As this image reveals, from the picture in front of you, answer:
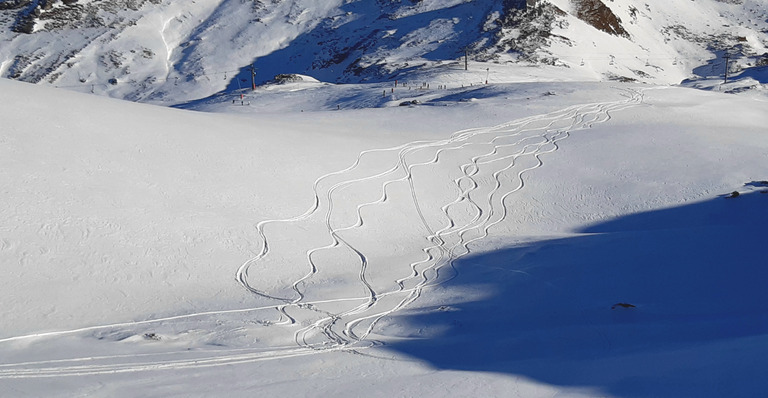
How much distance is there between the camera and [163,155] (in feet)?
48.7

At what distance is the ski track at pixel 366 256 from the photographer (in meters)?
8.13

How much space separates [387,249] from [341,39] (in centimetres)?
6917

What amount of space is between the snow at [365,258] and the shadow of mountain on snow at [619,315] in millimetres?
49

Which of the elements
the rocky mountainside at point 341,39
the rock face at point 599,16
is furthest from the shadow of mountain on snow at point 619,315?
the rock face at point 599,16

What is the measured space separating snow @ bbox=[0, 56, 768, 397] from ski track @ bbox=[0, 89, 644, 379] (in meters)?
0.06

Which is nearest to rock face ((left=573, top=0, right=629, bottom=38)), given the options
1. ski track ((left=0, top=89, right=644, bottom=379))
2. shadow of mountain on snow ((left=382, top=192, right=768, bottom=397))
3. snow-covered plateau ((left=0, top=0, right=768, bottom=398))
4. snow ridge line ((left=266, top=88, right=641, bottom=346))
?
snow-covered plateau ((left=0, top=0, right=768, bottom=398))

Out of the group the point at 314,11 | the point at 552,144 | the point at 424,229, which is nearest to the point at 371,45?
the point at 314,11

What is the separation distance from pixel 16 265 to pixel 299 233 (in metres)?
5.20

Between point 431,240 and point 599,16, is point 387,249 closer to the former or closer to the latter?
point 431,240

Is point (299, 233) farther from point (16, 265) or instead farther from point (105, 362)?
point (105, 362)

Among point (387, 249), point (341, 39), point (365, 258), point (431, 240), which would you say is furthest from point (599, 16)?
point (365, 258)

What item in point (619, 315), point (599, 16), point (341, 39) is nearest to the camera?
point (619, 315)

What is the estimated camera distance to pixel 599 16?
3123 inches

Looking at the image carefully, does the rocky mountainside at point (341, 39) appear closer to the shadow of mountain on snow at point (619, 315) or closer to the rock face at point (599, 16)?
the rock face at point (599, 16)
